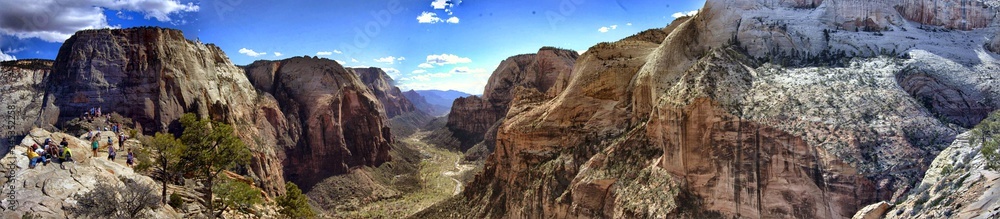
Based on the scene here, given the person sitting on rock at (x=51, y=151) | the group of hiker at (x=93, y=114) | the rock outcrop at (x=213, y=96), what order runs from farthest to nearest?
the rock outcrop at (x=213, y=96)
the group of hiker at (x=93, y=114)
the person sitting on rock at (x=51, y=151)

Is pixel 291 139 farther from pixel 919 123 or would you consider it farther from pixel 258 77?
pixel 919 123

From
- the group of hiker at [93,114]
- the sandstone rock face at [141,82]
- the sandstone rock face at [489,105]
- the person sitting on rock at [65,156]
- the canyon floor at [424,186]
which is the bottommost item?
the canyon floor at [424,186]

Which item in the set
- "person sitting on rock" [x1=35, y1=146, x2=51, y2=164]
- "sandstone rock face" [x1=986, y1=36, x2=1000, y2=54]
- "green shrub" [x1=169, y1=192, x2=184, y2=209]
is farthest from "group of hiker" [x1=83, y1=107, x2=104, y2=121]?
"sandstone rock face" [x1=986, y1=36, x2=1000, y2=54]

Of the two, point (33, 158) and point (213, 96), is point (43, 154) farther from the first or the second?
point (213, 96)

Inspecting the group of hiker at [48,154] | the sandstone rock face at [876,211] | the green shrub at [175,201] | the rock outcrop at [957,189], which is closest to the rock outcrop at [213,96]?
the group of hiker at [48,154]

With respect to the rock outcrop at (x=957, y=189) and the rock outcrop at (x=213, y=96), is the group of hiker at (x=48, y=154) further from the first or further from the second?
the rock outcrop at (x=957, y=189)

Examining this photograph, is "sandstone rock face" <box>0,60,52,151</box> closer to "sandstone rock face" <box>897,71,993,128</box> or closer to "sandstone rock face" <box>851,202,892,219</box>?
"sandstone rock face" <box>851,202,892,219</box>

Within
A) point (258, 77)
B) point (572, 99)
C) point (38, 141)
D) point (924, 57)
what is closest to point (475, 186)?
point (572, 99)

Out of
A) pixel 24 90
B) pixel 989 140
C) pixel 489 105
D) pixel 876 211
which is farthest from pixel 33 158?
pixel 489 105
